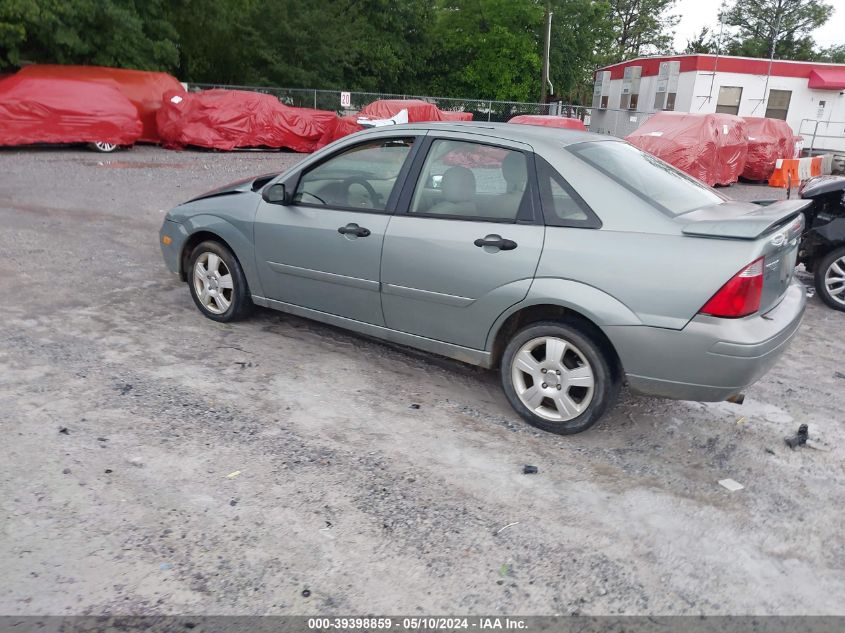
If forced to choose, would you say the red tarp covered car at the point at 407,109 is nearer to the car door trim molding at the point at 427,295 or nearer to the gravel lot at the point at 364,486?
the gravel lot at the point at 364,486

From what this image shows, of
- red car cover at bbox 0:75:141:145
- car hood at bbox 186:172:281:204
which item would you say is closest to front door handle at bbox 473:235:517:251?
car hood at bbox 186:172:281:204

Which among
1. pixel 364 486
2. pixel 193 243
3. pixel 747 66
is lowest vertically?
pixel 364 486

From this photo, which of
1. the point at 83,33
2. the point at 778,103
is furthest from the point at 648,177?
the point at 778,103

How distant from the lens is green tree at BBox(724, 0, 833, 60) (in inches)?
2441

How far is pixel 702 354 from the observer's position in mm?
3545

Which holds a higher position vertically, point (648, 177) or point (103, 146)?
point (648, 177)

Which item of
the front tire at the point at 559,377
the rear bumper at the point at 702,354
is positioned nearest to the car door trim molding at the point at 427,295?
the front tire at the point at 559,377

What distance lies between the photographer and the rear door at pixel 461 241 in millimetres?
4023

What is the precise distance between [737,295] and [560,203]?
105cm

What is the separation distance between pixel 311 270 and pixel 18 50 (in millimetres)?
20675

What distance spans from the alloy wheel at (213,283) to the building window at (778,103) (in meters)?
34.8

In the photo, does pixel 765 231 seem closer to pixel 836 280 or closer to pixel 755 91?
pixel 836 280

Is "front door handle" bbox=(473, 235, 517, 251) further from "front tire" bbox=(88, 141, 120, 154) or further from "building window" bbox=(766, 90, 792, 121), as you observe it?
"building window" bbox=(766, 90, 792, 121)

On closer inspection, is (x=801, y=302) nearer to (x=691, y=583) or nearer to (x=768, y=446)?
(x=768, y=446)
